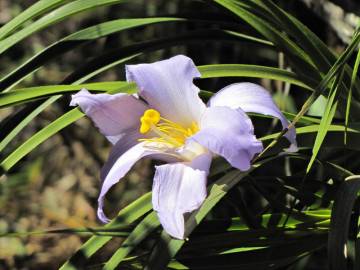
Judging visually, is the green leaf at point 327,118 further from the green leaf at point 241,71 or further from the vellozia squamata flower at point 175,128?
the green leaf at point 241,71

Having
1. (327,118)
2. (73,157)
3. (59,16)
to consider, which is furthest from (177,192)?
(73,157)

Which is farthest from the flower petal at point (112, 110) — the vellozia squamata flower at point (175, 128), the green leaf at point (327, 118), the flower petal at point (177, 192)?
the green leaf at point (327, 118)

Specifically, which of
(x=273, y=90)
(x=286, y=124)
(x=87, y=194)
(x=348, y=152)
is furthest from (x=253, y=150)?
(x=87, y=194)

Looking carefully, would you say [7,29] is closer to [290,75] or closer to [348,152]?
[290,75]

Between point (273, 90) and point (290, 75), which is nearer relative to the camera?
point (290, 75)

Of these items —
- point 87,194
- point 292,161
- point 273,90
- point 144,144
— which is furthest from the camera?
point 87,194

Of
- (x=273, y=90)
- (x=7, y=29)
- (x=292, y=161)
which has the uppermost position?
(x=7, y=29)

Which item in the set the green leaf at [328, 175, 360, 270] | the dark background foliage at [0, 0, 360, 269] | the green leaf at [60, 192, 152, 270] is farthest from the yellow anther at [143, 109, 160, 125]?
the dark background foliage at [0, 0, 360, 269]
